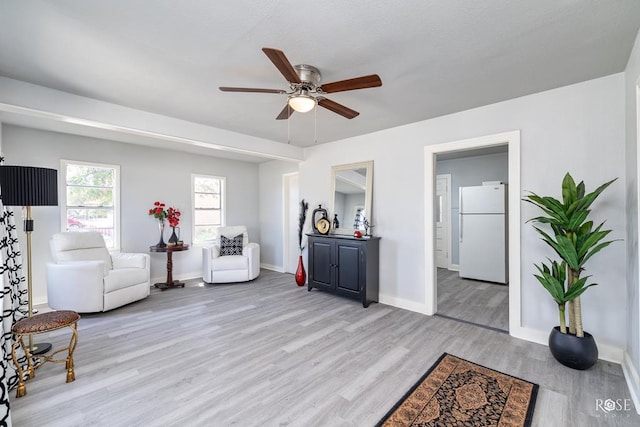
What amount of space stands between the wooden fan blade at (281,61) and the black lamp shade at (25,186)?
6.98ft

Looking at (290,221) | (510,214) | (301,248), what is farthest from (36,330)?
(290,221)

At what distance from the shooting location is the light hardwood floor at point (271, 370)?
1.84m

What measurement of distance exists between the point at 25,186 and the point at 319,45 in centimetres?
262

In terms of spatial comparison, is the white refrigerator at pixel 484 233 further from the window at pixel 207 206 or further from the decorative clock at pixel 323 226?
the window at pixel 207 206

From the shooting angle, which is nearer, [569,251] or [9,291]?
[9,291]

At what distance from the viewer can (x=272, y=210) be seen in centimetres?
652

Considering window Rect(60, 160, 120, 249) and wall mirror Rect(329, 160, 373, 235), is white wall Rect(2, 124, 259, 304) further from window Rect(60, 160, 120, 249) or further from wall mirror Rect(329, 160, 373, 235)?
wall mirror Rect(329, 160, 373, 235)

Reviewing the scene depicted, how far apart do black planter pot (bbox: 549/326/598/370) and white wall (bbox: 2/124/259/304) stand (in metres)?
5.69

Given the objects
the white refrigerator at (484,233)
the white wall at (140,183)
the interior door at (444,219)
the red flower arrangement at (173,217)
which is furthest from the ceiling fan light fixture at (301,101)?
the interior door at (444,219)

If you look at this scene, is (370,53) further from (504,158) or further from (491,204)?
(504,158)

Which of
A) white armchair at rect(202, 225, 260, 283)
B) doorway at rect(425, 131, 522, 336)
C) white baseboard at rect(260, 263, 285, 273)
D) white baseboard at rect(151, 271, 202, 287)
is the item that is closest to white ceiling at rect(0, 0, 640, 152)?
doorway at rect(425, 131, 522, 336)

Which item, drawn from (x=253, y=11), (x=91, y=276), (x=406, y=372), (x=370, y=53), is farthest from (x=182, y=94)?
(x=406, y=372)

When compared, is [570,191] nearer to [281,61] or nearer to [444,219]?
[281,61]

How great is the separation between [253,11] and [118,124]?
2414 millimetres
